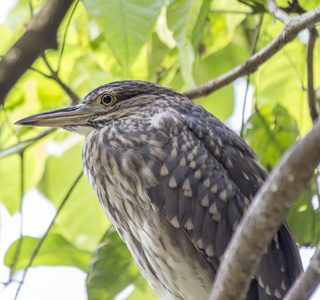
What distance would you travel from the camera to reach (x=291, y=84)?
274cm

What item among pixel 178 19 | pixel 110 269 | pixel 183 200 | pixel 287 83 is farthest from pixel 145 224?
pixel 287 83

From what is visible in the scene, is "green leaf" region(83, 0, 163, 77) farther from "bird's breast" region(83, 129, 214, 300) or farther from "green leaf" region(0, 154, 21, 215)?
"green leaf" region(0, 154, 21, 215)

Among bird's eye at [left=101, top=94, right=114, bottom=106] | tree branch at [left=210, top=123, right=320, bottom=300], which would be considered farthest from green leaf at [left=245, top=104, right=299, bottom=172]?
tree branch at [left=210, top=123, right=320, bottom=300]

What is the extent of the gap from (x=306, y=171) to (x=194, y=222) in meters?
1.08

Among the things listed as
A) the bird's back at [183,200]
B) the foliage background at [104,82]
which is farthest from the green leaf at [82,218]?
the bird's back at [183,200]

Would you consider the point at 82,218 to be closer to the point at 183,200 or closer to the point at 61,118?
A: the point at 61,118

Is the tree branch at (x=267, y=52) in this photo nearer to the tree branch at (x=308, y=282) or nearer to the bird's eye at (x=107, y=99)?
the bird's eye at (x=107, y=99)

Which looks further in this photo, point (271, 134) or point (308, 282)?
point (271, 134)

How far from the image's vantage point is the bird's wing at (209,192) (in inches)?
80.5

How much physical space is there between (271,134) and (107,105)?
0.69 m

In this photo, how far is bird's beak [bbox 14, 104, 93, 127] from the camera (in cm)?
234

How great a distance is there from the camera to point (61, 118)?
242 centimetres

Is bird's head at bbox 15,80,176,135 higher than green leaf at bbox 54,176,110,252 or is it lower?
higher

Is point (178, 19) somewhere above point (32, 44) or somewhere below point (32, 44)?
above
